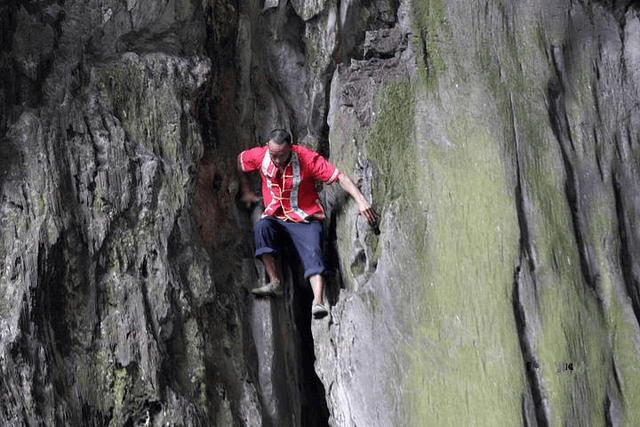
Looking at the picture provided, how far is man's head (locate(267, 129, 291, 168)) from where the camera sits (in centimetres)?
545

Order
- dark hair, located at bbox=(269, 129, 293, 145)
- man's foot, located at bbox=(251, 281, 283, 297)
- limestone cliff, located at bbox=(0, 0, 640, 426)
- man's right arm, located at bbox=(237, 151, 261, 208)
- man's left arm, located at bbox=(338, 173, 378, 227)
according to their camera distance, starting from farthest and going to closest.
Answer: man's right arm, located at bbox=(237, 151, 261, 208)
man's foot, located at bbox=(251, 281, 283, 297)
man's left arm, located at bbox=(338, 173, 378, 227)
dark hair, located at bbox=(269, 129, 293, 145)
limestone cliff, located at bbox=(0, 0, 640, 426)

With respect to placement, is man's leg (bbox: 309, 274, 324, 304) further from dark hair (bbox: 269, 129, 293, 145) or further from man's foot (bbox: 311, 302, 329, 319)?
dark hair (bbox: 269, 129, 293, 145)

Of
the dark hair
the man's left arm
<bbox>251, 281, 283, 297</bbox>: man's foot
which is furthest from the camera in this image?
<bbox>251, 281, 283, 297</bbox>: man's foot

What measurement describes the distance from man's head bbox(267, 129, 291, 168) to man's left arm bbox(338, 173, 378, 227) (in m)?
0.37

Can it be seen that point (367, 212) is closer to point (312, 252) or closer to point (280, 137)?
point (312, 252)

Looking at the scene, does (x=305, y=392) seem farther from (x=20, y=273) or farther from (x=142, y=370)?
(x=20, y=273)

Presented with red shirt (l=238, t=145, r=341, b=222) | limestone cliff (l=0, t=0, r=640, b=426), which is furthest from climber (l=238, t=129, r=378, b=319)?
limestone cliff (l=0, t=0, r=640, b=426)

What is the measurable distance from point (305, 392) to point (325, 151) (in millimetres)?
1702

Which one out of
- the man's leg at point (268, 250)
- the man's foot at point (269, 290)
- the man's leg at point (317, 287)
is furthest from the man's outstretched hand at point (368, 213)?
the man's foot at point (269, 290)

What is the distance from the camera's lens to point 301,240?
5.64m

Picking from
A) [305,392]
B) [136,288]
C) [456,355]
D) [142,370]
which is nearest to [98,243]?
[136,288]

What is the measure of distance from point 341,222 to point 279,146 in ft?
2.39

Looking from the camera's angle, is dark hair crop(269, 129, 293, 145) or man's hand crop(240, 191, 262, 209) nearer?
dark hair crop(269, 129, 293, 145)

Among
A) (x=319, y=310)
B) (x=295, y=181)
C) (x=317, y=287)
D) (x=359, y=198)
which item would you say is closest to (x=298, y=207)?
(x=295, y=181)
